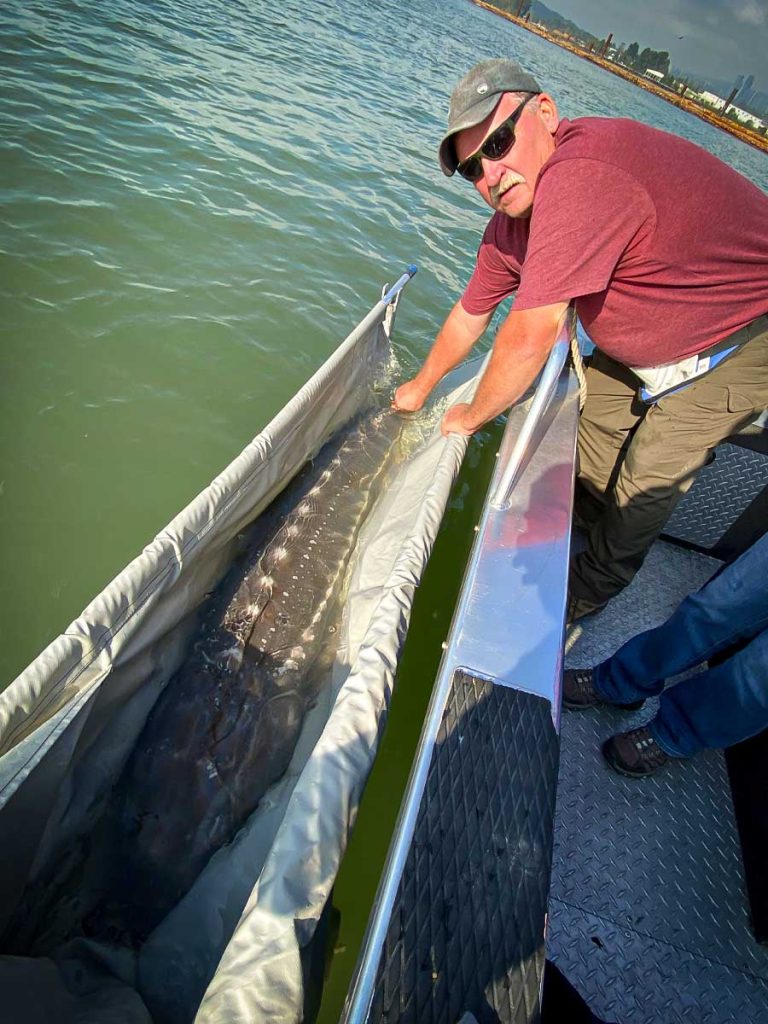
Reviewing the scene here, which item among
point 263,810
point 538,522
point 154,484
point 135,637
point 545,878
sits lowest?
point 154,484

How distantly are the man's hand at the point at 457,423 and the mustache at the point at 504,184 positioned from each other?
1054mm

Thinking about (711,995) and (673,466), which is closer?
(711,995)

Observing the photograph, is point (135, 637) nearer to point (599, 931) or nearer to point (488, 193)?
point (599, 931)

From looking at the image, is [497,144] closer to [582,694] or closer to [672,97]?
[582,694]

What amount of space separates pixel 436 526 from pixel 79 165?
5.77 m

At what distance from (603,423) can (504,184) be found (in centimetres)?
133

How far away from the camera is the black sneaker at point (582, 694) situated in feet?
8.66

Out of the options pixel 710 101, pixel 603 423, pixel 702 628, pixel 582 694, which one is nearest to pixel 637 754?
pixel 582 694

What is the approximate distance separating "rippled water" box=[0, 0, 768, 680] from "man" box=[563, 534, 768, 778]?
2748 mm

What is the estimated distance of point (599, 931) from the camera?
6.74 ft

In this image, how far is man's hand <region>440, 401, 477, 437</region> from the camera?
10.2 feet

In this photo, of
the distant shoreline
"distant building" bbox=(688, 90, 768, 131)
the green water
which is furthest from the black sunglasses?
"distant building" bbox=(688, 90, 768, 131)

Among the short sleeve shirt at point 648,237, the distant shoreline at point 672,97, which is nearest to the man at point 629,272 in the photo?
the short sleeve shirt at point 648,237

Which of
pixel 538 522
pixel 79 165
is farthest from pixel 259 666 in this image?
pixel 79 165
